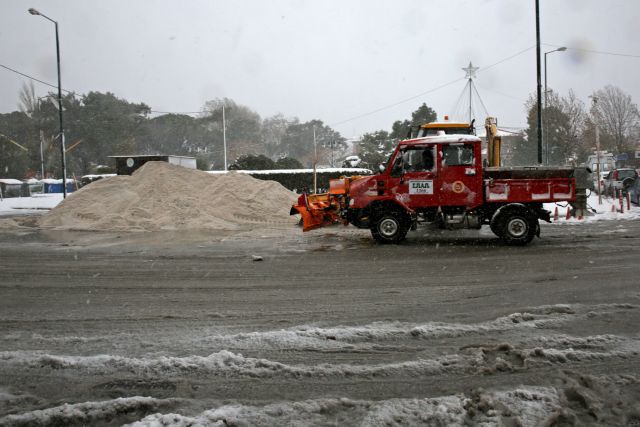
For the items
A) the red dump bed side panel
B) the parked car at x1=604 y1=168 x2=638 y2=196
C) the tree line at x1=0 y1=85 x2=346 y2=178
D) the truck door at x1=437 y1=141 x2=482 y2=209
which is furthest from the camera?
the tree line at x1=0 y1=85 x2=346 y2=178

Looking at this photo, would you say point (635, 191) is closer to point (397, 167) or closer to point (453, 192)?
point (453, 192)

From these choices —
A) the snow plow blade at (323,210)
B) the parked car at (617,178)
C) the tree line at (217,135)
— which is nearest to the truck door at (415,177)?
the snow plow blade at (323,210)

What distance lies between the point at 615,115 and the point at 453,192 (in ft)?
148

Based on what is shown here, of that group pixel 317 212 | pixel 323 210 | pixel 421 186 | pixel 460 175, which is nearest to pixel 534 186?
pixel 460 175

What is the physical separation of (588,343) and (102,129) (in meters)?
62.7

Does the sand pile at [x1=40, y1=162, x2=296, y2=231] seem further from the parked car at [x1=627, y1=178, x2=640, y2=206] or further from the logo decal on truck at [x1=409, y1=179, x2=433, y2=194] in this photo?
the parked car at [x1=627, y1=178, x2=640, y2=206]

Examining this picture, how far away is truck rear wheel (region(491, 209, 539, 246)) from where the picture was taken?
13.0 m

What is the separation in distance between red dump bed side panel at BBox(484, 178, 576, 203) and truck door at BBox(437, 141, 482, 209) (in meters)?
0.39

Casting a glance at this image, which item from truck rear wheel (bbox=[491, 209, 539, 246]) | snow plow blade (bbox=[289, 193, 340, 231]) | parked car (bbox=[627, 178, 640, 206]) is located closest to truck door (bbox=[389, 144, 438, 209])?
truck rear wheel (bbox=[491, 209, 539, 246])

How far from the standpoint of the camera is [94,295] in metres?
8.21

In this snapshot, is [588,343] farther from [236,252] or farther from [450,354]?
[236,252]

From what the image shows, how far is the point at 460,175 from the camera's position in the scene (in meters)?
13.3

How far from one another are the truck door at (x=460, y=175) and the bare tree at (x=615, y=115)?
42595mm

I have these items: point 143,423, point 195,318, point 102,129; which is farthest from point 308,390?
point 102,129
